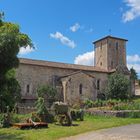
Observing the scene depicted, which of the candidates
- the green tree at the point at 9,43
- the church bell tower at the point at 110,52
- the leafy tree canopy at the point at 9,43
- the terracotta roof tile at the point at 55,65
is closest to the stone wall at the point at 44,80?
the terracotta roof tile at the point at 55,65

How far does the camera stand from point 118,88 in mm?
59188

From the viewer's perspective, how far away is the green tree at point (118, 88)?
59.1 metres

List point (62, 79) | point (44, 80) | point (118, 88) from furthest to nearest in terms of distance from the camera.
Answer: point (118, 88)
point (44, 80)
point (62, 79)

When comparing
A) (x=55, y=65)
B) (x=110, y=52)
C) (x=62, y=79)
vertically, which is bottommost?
(x=62, y=79)

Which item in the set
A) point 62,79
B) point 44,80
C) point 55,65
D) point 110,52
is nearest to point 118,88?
point 62,79

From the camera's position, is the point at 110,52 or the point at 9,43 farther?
the point at 110,52

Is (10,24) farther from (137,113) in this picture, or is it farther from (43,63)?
(43,63)

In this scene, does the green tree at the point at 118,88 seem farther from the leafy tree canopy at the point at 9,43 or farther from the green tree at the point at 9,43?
the leafy tree canopy at the point at 9,43

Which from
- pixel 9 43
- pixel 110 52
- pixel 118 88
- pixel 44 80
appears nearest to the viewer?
pixel 9 43

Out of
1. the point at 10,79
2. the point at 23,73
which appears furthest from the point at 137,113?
the point at 23,73

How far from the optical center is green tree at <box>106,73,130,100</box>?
59.1m

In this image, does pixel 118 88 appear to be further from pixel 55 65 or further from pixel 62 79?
pixel 55 65

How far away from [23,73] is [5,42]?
37.4m

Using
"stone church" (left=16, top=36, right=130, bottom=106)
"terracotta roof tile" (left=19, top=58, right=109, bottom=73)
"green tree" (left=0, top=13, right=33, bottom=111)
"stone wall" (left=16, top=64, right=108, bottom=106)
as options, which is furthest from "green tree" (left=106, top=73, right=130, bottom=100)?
"green tree" (left=0, top=13, right=33, bottom=111)
